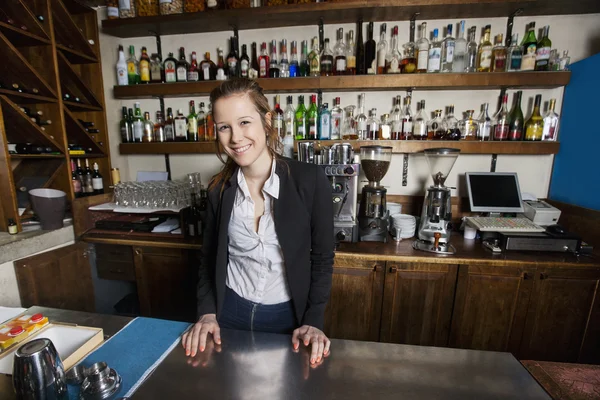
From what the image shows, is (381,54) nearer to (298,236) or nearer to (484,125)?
(484,125)

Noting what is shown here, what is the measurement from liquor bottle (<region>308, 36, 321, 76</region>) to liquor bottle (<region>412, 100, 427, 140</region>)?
2.84ft

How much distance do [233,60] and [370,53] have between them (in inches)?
43.4

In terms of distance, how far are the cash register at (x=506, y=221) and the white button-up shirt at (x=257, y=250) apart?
1.47 metres

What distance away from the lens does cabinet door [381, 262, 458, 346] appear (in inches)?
69.1

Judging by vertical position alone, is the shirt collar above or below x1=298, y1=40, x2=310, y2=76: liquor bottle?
below

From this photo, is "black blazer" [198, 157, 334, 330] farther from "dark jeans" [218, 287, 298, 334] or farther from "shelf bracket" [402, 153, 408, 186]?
"shelf bracket" [402, 153, 408, 186]

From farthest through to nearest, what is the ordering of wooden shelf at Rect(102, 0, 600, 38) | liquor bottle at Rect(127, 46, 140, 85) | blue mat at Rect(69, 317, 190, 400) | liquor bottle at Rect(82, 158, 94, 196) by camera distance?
liquor bottle at Rect(127, 46, 140, 85) → liquor bottle at Rect(82, 158, 94, 196) → wooden shelf at Rect(102, 0, 600, 38) → blue mat at Rect(69, 317, 190, 400)

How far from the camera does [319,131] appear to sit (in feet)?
7.48

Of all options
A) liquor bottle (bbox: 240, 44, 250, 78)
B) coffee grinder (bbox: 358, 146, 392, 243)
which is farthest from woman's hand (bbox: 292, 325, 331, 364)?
liquor bottle (bbox: 240, 44, 250, 78)

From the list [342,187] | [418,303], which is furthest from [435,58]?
[418,303]

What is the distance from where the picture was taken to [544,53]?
1.99 meters

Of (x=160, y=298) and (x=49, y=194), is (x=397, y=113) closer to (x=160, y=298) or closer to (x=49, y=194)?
(x=160, y=298)

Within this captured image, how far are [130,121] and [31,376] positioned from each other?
2513 mm

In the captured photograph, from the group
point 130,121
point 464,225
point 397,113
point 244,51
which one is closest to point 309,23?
point 244,51
